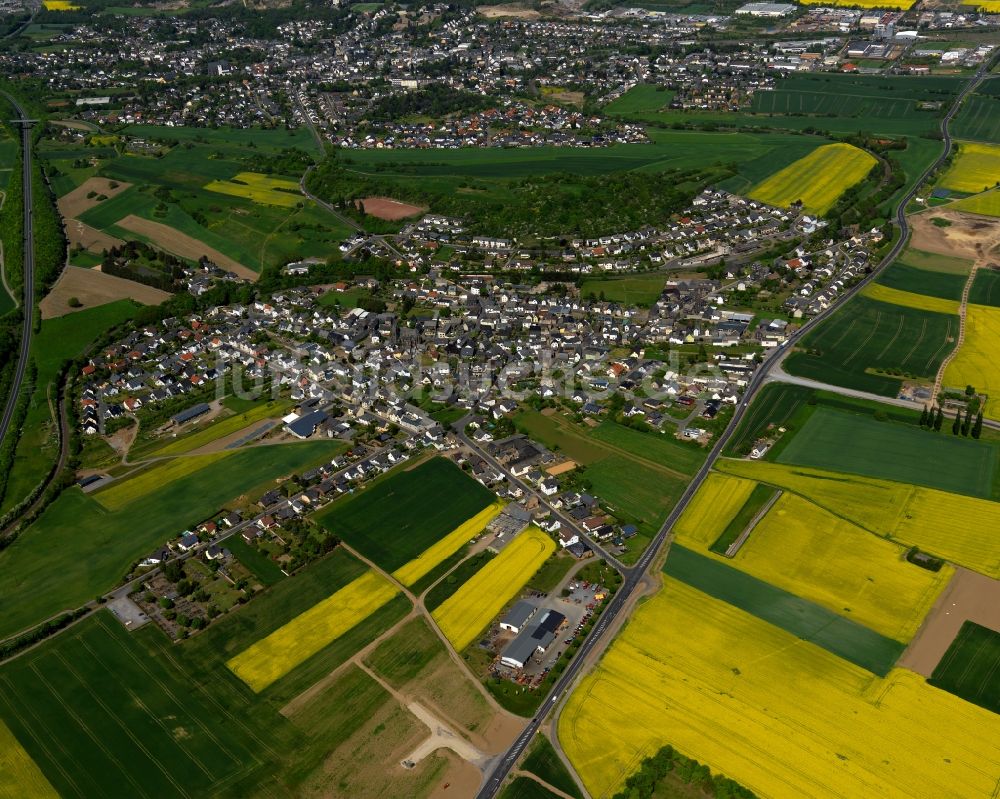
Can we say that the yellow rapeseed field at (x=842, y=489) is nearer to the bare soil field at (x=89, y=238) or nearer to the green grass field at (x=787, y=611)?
the green grass field at (x=787, y=611)

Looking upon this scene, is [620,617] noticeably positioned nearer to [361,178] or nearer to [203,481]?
[203,481]

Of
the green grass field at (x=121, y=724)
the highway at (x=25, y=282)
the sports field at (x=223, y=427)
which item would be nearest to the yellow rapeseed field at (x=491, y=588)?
the green grass field at (x=121, y=724)

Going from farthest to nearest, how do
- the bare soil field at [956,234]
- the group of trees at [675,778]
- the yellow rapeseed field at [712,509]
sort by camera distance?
the bare soil field at [956,234] → the yellow rapeseed field at [712,509] → the group of trees at [675,778]

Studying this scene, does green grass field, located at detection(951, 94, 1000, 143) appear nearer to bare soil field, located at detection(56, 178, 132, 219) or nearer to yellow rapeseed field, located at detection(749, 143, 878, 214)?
yellow rapeseed field, located at detection(749, 143, 878, 214)

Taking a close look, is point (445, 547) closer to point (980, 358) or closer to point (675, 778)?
point (675, 778)

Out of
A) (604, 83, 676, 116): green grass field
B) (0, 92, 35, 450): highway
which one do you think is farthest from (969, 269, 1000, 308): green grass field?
(0, 92, 35, 450): highway

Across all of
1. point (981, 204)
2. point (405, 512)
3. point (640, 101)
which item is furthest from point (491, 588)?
point (640, 101)
